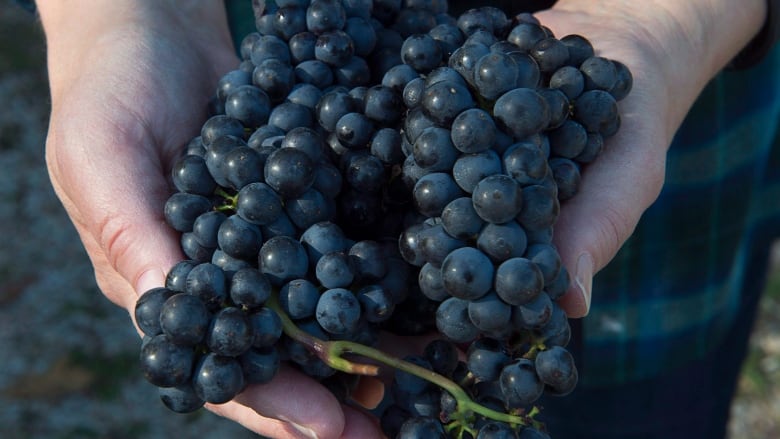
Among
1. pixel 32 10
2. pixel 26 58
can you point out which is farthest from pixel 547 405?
pixel 26 58

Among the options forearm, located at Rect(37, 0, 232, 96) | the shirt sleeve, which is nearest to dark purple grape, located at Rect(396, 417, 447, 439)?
forearm, located at Rect(37, 0, 232, 96)

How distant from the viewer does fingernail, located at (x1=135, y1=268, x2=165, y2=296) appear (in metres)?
1.36

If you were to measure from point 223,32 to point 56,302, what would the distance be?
71.3 inches

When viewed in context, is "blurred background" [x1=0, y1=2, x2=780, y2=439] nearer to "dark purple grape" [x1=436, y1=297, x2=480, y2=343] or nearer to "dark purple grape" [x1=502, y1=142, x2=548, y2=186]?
"dark purple grape" [x1=436, y1=297, x2=480, y2=343]

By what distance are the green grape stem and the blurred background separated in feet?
6.49

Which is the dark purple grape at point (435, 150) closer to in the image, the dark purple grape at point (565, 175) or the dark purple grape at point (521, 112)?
the dark purple grape at point (521, 112)

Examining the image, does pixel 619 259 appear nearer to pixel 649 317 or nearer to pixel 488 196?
pixel 649 317

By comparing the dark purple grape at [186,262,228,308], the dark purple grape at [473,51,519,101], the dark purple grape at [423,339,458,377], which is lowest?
the dark purple grape at [423,339,458,377]

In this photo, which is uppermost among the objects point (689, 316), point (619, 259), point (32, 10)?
A: point (32, 10)

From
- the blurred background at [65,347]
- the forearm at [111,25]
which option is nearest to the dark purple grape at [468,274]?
the forearm at [111,25]

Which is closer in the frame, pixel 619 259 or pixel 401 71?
pixel 401 71

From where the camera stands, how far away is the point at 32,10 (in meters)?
2.25

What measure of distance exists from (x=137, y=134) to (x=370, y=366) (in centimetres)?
68

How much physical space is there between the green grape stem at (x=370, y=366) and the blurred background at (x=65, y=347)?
1977mm
